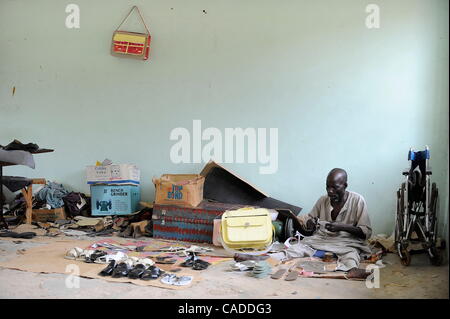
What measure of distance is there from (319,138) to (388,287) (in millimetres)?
2869

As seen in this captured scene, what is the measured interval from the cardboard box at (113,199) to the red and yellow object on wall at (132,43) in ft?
6.66

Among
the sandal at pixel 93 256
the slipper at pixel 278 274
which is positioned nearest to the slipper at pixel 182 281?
the slipper at pixel 278 274

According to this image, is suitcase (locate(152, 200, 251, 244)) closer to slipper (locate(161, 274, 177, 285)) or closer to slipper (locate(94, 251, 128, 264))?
slipper (locate(94, 251, 128, 264))

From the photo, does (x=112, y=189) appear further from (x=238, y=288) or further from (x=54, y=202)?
(x=238, y=288)

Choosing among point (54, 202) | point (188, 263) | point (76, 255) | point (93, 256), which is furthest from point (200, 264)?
point (54, 202)

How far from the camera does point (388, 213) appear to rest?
630cm

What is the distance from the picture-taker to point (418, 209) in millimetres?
4961

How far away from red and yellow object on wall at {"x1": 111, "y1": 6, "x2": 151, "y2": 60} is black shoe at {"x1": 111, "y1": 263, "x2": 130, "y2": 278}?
3.80 m

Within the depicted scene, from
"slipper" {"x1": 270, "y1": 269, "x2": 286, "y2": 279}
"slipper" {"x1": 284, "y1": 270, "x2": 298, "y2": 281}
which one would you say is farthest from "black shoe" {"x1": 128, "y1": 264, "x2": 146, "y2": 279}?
"slipper" {"x1": 284, "y1": 270, "x2": 298, "y2": 281}

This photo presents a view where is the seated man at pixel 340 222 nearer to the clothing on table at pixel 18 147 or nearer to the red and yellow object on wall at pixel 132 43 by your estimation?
the red and yellow object on wall at pixel 132 43

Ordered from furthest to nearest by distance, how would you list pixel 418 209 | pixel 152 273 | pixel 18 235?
pixel 18 235 < pixel 418 209 < pixel 152 273

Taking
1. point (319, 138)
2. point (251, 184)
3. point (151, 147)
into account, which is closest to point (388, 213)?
point (319, 138)

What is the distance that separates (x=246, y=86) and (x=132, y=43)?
1883mm
